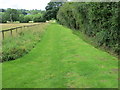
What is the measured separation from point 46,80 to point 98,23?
7260mm

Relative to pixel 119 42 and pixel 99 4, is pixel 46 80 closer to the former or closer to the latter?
pixel 119 42

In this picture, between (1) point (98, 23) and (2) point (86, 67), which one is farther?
(1) point (98, 23)

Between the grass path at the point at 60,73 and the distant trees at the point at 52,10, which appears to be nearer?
the grass path at the point at 60,73

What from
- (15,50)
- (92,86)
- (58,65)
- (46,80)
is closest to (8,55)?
(15,50)

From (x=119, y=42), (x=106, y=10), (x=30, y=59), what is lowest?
(x=30, y=59)

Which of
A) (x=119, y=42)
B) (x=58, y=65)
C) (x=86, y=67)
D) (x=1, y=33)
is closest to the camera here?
(x=86, y=67)

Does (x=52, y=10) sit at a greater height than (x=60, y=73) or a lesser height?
greater

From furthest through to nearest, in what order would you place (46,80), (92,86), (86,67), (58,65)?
1. (58,65)
2. (86,67)
3. (46,80)
4. (92,86)

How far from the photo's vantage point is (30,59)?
359 inches

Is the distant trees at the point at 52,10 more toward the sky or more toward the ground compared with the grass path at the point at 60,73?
more toward the sky

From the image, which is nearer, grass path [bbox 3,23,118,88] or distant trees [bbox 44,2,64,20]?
grass path [bbox 3,23,118,88]

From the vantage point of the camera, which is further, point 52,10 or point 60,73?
point 52,10

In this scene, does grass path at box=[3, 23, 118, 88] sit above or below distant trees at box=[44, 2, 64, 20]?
below

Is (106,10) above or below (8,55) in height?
above
